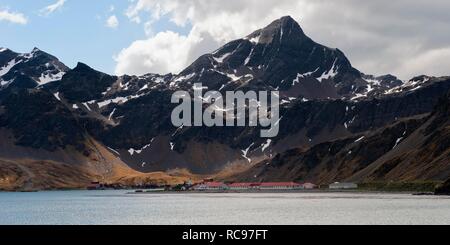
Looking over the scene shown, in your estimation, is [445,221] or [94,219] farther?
[94,219]

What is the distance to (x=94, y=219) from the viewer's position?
15088 cm
